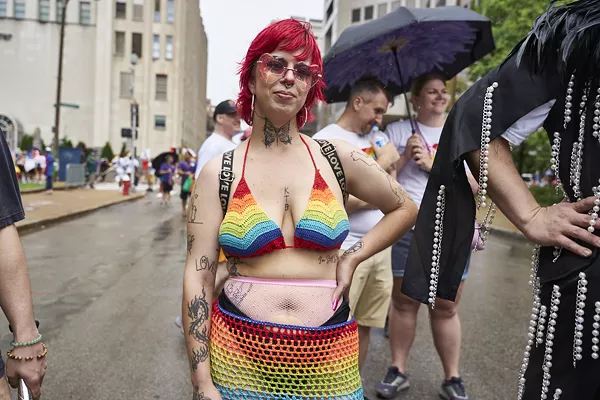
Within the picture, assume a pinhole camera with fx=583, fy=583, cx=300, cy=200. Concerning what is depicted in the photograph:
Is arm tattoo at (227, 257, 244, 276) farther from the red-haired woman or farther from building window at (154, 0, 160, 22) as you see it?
building window at (154, 0, 160, 22)

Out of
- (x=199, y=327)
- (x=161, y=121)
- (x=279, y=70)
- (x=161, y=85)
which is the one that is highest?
(x=161, y=85)

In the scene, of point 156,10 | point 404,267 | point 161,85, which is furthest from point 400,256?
point 156,10

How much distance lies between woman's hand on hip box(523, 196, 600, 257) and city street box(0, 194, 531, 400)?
7.95ft

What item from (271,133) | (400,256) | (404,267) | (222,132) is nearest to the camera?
(271,133)

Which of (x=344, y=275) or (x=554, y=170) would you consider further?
(x=344, y=275)

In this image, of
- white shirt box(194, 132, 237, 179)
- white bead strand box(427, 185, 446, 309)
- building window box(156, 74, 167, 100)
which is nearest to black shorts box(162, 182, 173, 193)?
white shirt box(194, 132, 237, 179)

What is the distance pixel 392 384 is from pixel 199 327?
7.06 ft

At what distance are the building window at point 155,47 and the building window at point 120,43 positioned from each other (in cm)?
275

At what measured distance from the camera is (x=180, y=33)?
56625 mm

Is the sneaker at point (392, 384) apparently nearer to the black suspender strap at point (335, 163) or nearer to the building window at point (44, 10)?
the black suspender strap at point (335, 163)

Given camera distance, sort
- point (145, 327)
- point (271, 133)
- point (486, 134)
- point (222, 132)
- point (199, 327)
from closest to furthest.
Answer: point (486, 134) → point (199, 327) → point (271, 133) → point (222, 132) → point (145, 327)

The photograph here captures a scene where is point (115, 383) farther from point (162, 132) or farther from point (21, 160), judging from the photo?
point (162, 132)

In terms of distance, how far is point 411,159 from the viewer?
384cm

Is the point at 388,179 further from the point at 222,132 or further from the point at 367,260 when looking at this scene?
the point at 222,132
